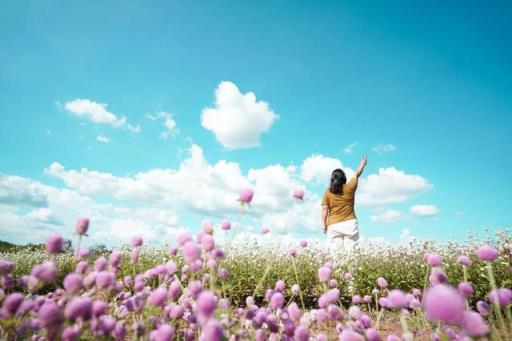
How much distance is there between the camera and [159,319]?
1.90m

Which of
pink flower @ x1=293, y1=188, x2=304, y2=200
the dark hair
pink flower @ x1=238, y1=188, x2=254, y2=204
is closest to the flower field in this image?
pink flower @ x1=238, y1=188, x2=254, y2=204

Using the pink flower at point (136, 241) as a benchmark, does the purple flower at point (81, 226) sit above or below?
above

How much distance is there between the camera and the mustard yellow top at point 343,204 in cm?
683

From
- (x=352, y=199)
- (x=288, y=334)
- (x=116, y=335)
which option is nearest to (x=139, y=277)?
(x=116, y=335)

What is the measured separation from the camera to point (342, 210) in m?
6.84

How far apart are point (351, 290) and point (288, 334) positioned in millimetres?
3600

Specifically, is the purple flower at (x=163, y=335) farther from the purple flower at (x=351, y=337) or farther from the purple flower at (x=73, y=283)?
the purple flower at (x=351, y=337)

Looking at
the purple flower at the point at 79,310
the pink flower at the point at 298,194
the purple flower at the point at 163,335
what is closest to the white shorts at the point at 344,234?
the pink flower at the point at 298,194

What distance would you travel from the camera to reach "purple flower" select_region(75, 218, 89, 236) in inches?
75.3

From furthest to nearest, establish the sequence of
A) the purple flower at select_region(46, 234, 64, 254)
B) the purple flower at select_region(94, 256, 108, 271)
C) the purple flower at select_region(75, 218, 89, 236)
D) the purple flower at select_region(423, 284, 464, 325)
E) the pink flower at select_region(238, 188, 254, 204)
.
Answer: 1. the purple flower at select_region(94, 256, 108, 271)
2. the pink flower at select_region(238, 188, 254, 204)
3. the purple flower at select_region(75, 218, 89, 236)
4. the purple flower at select_region(46, 234, 64, 254)
5. the purple flower at select_region(423, 284, 464, 325)

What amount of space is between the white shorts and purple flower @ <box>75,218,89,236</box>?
5558mm

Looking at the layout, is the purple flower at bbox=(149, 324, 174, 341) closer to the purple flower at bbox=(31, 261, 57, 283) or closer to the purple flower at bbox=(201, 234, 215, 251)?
the purple flower at bbox=(201, 234, 215, 251)

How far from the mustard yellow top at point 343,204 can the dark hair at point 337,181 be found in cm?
7

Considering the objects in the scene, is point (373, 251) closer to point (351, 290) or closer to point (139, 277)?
point (351, 290)
